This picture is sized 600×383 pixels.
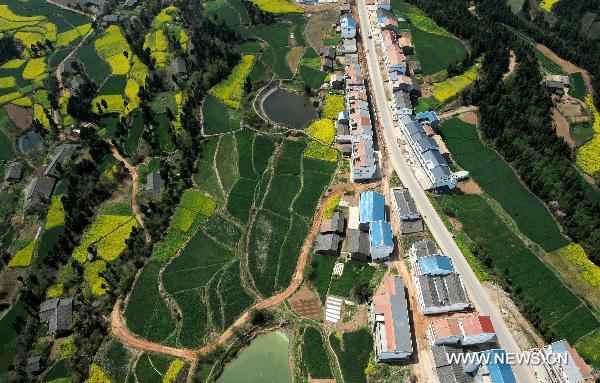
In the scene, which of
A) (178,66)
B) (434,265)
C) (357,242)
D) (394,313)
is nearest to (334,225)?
(357,242)

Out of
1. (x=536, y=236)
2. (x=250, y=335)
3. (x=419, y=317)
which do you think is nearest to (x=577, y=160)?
(x=536, y=236)

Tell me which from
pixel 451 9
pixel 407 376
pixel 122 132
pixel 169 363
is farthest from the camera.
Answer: pixel 451 9

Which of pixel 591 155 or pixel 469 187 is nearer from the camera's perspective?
pixel 469 187

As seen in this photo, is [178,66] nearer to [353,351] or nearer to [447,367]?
[353,351]

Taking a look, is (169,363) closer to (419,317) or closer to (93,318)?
(93,318)

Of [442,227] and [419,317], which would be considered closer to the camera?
[419,317]

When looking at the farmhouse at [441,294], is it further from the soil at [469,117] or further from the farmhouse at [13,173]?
the farmhouse at [13,173]

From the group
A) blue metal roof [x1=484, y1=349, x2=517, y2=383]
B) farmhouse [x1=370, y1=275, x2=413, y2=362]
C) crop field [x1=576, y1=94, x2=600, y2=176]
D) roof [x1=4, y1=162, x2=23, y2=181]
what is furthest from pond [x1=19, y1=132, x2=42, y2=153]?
crop field [x1=576, y1=94, x2=600, y2=176]
